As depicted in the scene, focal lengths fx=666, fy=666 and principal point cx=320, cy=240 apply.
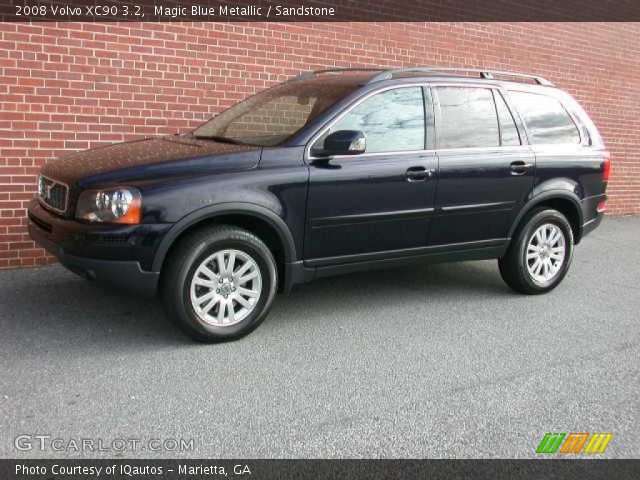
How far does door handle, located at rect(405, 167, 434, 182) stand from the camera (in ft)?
16.4

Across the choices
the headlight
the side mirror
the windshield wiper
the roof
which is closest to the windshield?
the windshield wiper

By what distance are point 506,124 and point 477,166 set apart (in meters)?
0.59

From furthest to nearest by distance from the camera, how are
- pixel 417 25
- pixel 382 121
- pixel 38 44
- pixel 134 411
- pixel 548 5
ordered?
pixel 548 5 → pixel 417 25 → pixel 38 44 → pixel 382 121 → pixel 134 411

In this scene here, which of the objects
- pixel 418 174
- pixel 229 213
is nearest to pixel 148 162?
pixel 229 213

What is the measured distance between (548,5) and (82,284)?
836cm

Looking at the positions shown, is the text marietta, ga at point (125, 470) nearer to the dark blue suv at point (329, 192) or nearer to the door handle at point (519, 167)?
the dark blue suv at point (329, 192)

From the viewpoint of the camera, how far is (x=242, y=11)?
705cm

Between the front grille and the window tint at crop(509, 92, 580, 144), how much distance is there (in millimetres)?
3717

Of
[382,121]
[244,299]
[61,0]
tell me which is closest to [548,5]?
[382,121]

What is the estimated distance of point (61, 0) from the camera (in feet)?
19.5

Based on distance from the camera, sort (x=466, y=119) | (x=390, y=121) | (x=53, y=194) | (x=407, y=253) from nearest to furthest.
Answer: (x=53, y=194) → (x=390, y=121) → (x=407, y=253) → (x=466, y=119)

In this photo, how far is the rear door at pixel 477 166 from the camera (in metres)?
5.23

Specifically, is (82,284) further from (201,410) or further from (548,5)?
(548,5)

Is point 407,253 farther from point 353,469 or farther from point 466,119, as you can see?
point 353,469
